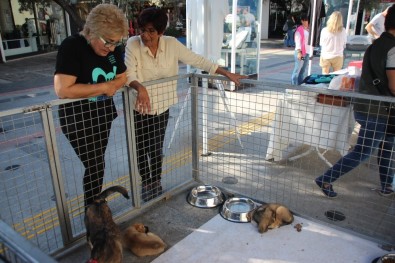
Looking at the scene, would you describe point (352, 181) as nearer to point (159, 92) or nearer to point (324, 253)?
point (324, 253)

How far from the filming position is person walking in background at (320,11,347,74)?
6.92m

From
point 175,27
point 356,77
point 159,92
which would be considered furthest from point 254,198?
point 175,27

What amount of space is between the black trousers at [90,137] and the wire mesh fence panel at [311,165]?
4.46 feet

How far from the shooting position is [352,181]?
13.4ft

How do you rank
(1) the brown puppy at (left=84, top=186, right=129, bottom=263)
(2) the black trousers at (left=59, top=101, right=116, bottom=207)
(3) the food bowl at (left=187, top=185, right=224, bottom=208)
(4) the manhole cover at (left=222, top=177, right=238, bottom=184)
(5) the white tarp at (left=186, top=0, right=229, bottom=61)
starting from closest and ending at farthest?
1. (1) the brown puppy at (left=84, top=186, right=129, bottom=263)
2. (2) the black trousers at (left=59, top=101, right=116, bottom=207)
3. (3) the food bowl at (left=187, top=185, right=224, bottom=208)
4. (4) the manhole cover at (left=222, top=177, right=238, bottom=184)
5. (5) the white tarp at (left=186, top=0, right=229, bottom=61)

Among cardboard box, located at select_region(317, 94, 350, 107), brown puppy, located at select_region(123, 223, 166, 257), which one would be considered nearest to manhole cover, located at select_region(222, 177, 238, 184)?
cardboard box, located at select_region(317, 94, 350, 107)

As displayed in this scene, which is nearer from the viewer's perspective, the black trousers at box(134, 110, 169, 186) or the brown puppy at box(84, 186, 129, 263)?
the brown puppy at box(84, 186, 129, 263)

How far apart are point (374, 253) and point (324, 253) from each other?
401mm

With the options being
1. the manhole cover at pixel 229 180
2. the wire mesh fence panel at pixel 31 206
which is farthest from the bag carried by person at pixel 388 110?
the wire mesh fence panel at pixel 31 206

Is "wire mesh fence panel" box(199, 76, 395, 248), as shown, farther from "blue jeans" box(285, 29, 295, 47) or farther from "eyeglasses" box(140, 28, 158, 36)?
"blue jeans" box(285, 29, 295, 47)

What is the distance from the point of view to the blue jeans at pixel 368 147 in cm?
316

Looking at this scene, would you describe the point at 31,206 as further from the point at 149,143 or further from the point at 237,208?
the point at 237,208

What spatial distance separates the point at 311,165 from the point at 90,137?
3.00 metres

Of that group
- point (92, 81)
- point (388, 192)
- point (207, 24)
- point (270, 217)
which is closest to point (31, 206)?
point (92, 81)
